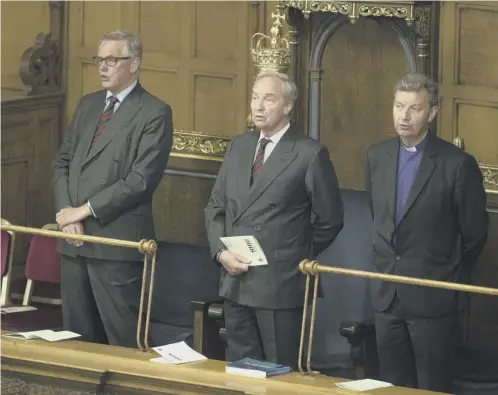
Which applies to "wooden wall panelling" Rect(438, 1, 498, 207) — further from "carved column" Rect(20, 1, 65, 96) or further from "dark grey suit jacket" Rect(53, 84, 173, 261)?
"carved column" Rect(20, 1, 65, 96)

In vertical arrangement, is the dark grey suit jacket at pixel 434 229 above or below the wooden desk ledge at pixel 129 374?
above

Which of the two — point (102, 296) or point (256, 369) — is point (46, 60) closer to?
point (102, 296)

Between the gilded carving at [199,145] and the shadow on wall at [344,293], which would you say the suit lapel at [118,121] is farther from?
the gilded carving at [199,145]

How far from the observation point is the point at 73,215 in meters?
7.12

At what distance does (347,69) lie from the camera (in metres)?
8.23

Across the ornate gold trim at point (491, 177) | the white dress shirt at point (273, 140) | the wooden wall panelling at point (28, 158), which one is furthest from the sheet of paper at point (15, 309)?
the ornate gold trim at point (491, 177)

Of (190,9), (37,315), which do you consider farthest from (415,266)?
(190,9)

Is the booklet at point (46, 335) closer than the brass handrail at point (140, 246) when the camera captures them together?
No

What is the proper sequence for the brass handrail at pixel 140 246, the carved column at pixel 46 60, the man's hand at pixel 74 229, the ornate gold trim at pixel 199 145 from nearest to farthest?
the brass handrail at pixel 140 246, the man's hand at pixel 74 229, the ornate gold trim at pixel 199 145, the carved column at pixel 46 60

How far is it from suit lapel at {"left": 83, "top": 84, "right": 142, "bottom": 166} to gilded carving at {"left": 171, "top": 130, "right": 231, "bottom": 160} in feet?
5.46

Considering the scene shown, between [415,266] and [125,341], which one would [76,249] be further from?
[415,266]

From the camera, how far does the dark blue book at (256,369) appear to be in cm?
615

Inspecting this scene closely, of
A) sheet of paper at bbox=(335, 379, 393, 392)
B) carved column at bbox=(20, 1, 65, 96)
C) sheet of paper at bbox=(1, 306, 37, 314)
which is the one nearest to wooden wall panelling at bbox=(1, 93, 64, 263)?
carved column at bbox=(20, 1, 65, 96)

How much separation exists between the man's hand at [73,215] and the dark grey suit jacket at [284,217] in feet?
2.17
